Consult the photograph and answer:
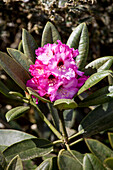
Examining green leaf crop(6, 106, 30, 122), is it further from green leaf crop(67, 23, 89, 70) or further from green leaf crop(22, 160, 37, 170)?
green leaf crop(22, 160, 37, 170)

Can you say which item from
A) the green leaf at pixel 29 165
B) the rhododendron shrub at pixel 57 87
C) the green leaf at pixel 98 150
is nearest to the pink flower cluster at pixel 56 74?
the rhododendron shrub at pixel 57 87

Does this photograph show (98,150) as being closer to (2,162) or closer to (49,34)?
(2,162)

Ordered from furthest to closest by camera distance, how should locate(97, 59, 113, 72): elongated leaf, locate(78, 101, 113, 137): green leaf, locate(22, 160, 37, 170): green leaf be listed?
locate(22, 160, 37, 170): green leaf, locate(78, 101, 113, 137): green leaf, locate(97, 59, 113, 72): elongated leaf

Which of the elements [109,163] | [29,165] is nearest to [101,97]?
[109,163]

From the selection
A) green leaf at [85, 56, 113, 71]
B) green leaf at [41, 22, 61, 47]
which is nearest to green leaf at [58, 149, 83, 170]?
green leaf at [85, 56, 113, 71]

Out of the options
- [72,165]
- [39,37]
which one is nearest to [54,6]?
[39,37]

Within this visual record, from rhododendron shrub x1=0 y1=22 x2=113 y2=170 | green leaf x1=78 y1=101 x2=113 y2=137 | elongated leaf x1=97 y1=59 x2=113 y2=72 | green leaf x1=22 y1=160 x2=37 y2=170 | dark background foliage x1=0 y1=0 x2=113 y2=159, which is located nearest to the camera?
rhododendron shrub x1=0 y1=22 x2=113 y2=170
